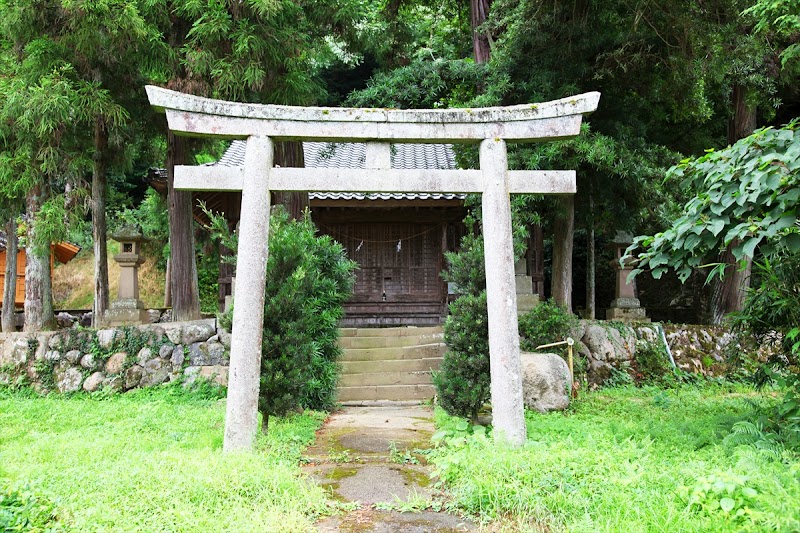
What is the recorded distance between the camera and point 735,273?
13195 millimetres

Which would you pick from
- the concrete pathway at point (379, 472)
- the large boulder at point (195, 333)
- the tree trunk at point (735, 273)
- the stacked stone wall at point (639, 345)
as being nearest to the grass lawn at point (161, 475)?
the concrete pathway at point (379, 472)

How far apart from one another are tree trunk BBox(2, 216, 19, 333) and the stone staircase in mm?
7004

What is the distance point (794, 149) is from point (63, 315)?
18.4 metres

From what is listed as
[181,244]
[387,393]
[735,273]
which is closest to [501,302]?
[387,393]


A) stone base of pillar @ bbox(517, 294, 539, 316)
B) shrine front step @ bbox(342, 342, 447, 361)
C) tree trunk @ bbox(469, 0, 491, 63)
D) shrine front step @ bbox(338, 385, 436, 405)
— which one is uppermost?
tree trunk @ bbox(469, 0, 491, 63)

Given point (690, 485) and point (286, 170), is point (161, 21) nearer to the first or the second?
point (286, 170)

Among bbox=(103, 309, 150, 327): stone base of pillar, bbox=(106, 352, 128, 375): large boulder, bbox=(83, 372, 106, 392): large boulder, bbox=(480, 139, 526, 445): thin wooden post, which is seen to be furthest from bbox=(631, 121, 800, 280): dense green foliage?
bbox=(103, 309, 150, 327): stone base of pillar

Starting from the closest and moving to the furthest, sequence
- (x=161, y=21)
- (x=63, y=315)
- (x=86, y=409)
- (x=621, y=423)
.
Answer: (x=621, y=423), (x=86, y=409), (x=161, y=21), (x=63, y=315)

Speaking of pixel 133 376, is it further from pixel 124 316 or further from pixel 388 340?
pixel 388 340

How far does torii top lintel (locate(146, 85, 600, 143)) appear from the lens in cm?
639

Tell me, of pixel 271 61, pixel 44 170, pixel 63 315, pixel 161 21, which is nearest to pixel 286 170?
pixel 271 61

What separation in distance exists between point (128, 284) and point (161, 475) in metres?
9.26

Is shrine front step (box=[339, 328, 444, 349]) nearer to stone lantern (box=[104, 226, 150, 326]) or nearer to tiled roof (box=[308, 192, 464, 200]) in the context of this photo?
tiled roof (box=[308, 192, 464, 200])

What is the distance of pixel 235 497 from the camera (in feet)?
15.1
